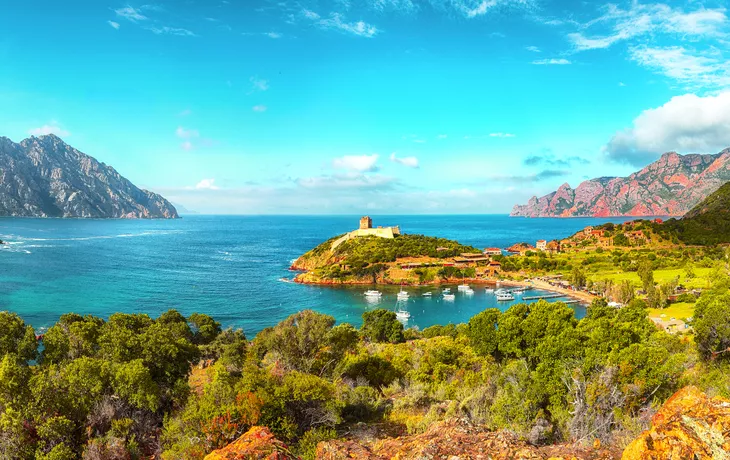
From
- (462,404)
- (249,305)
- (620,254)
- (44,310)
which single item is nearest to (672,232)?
(620,254)

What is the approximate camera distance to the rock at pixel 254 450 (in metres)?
6.75

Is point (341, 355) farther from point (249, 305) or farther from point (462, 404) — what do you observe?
point (249, 305)

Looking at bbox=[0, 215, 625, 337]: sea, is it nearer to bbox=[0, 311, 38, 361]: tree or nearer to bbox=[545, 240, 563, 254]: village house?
bbox=[0, 311, 38, 361]: tree

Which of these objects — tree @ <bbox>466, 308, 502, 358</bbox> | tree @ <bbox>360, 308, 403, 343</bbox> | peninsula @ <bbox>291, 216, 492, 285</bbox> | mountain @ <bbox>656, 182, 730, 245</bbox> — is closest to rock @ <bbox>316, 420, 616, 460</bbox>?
tree @ <bbox>466, 308, 502, 358</bbox>

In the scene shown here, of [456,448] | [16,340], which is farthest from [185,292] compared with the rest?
[456,448]

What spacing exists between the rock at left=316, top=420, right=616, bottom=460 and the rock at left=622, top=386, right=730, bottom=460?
71cm

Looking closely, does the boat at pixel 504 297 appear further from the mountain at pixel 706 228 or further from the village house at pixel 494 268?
the mountain at pixel 706 228

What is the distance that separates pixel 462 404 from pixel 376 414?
281 cm

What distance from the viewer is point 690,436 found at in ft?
14.8

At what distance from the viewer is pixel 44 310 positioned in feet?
161

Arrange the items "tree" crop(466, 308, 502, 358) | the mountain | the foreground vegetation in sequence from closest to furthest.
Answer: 1. the foreground vegetation
2. "tree" crop(466, 308, 502, 358)
3. the mountain

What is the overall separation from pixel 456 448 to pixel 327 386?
597 cm

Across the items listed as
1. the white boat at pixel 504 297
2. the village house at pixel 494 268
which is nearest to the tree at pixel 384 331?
the white boat at pixel 504 297

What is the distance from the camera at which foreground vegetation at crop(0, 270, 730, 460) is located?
943cm
